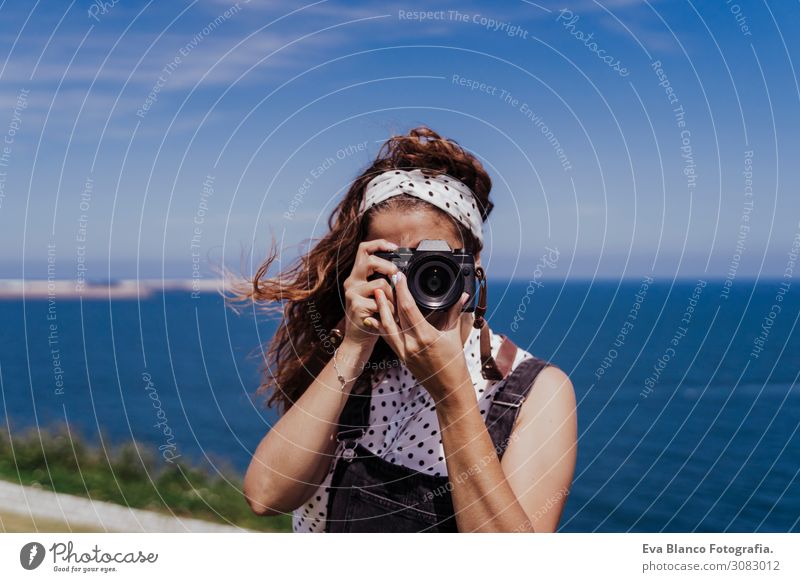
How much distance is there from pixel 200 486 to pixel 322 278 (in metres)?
2.68

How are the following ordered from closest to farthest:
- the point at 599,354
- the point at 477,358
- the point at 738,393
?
the point at 477,358 → the point at 738,393 → the point at 599,354

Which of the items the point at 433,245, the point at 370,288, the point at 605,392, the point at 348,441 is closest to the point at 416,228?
the point at 433,245

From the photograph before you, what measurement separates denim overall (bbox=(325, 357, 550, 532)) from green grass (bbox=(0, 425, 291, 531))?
74.5 inches

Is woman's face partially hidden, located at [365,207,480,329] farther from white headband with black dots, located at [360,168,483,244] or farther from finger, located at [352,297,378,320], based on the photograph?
finger, located at [352,297,378,320]

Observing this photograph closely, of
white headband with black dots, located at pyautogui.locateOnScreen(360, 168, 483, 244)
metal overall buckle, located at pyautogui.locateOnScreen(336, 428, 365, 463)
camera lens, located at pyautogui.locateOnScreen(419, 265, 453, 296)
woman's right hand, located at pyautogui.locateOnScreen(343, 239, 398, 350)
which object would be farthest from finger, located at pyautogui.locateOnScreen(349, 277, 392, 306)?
metal overall buckle, located at pyautogui.locateOnScreen(336, 428, 365, 463)

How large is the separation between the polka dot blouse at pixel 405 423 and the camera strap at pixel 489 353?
17 millimetres

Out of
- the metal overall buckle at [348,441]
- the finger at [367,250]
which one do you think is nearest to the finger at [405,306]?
the finger at [367,250]

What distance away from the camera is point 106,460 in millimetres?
5008

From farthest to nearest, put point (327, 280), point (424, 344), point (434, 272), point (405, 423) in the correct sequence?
point (327, 280)
point (405, 423)
point (434, 272)
point (424, 344)

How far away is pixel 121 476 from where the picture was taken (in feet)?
16.1

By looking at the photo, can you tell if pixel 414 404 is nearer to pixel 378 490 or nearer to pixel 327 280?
pixel 378 490

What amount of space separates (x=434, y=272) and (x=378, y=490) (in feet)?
2.17
